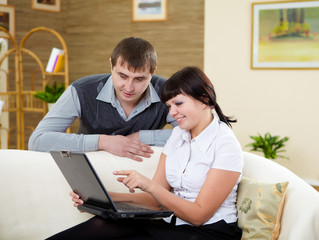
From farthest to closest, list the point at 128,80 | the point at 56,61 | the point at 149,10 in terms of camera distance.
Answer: the point at 149,10
the point at 56,61
the point at 128,80

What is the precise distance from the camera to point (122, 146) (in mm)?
2428

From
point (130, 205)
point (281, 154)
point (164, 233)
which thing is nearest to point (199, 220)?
point (164, 233)

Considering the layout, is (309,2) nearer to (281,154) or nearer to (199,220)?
(281,154)

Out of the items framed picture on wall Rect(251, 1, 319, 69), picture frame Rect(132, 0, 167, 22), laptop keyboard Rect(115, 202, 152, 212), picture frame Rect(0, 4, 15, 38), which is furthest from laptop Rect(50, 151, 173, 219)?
picture frame Rect(0, 4, 15, 38)

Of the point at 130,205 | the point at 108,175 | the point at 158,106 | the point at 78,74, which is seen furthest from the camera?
the point at 78,74

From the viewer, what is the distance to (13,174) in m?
2.24

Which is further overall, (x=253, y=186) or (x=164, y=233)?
(x=253, y=186)

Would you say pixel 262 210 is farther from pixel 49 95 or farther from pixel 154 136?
pixel 49 95

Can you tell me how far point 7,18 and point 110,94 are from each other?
12.4ft

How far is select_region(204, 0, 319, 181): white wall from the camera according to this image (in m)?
4.88

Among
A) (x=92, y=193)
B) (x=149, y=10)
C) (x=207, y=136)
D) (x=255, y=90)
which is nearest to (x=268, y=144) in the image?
(x=255, y=90)

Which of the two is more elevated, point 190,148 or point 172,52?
point 172,52

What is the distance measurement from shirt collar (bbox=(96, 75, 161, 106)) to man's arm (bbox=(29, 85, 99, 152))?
143 mm

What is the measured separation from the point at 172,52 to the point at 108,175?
3.53 metres
